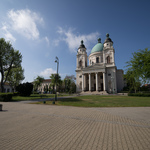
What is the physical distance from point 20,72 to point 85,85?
3479 centimetres

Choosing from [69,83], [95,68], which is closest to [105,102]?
[95,68]

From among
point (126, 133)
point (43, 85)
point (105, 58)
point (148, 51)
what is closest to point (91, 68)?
point (105, 58)

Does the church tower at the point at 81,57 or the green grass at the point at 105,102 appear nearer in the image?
the green grass at the point at 105,102

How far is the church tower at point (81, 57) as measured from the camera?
189ft

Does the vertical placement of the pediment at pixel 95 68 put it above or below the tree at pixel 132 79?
above

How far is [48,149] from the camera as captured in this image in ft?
10.2

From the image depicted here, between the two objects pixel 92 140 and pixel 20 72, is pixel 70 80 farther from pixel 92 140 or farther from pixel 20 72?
pixel 92 140

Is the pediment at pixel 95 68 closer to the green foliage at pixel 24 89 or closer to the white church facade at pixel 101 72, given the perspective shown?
the white church facade at pixel 101 72

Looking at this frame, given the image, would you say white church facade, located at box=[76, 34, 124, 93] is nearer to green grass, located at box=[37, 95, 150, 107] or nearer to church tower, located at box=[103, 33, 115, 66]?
church tower, located at box=[103, 33, 115, 66]

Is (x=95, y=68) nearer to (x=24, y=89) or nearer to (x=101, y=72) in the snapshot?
(x=101, y=72)

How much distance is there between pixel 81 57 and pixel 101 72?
15924 mm

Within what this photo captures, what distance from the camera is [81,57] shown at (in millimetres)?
58500

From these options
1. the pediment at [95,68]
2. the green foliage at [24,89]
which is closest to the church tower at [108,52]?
the pediment at [95,68]

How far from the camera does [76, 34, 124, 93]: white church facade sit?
48.0 metres
